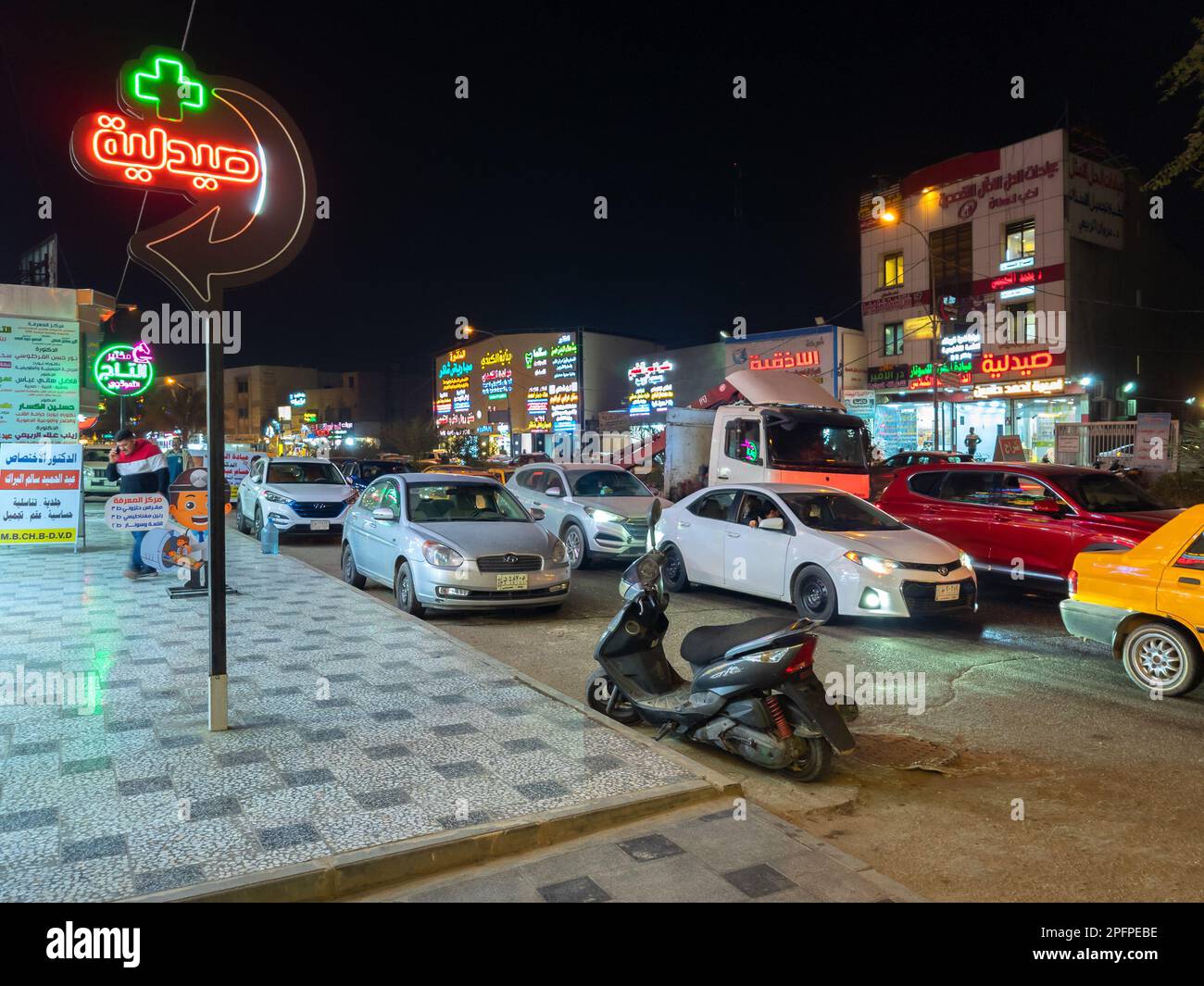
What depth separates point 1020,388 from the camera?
29172 mm

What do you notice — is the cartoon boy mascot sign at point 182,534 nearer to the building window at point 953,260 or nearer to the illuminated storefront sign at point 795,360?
the building window at point 953,260

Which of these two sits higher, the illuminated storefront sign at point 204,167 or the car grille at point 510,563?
the illuminated storefront sign at point 204,167

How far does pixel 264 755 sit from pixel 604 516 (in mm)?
8480

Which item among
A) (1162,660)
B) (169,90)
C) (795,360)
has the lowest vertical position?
(1162,660)

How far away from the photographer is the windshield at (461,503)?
1016 centimetres

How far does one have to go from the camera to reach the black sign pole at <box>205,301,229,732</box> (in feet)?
16.6

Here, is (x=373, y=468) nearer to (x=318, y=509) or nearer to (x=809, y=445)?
(x=318, y=509)

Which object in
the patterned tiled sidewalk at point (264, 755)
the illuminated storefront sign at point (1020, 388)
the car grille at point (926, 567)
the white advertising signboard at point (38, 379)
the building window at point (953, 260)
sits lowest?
the patterned tiled sidewalk at point (264, 755)

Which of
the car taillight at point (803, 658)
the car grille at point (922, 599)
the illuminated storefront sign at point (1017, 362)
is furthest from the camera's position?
the illuminated storefront sign at point (1017, 362)

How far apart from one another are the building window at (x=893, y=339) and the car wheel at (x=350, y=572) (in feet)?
88.9

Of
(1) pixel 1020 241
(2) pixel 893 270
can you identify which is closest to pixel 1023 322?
(1) pixel 1020 241

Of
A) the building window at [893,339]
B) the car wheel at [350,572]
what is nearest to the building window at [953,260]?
the building window at [893,339]

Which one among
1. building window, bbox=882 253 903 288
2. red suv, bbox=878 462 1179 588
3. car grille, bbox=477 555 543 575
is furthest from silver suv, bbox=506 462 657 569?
building window, bbox=882 253 903 288

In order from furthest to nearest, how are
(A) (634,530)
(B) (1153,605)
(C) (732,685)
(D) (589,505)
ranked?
(D) (589,505)
(A) (634,530)
(B) (1153,605)
(C) (732,685)
